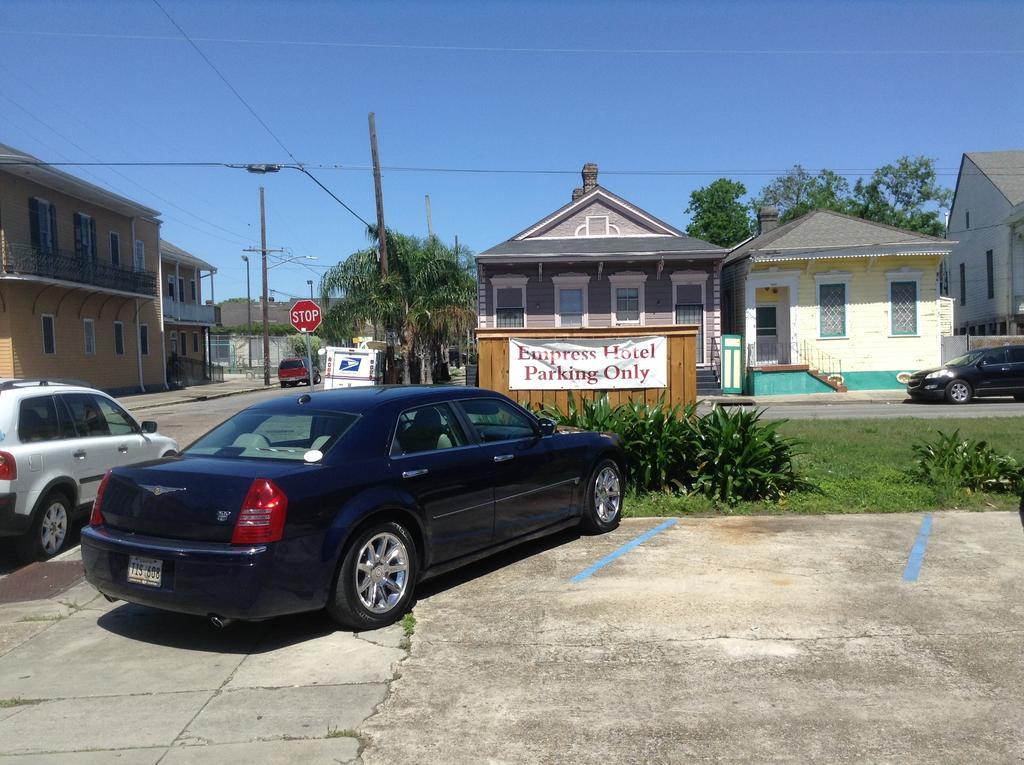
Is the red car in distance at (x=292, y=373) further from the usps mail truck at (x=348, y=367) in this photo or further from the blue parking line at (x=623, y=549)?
the blue parking line at (x=623, y=549)

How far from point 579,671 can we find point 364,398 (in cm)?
256

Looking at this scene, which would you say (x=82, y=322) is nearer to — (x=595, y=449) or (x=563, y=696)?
(x=595, y=449)

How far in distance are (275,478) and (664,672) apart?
97.3 inches

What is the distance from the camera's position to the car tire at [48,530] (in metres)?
7.58

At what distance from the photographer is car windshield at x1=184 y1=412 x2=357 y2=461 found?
567cm

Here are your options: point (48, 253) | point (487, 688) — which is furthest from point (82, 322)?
point (487, 688)

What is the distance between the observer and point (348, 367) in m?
20.0

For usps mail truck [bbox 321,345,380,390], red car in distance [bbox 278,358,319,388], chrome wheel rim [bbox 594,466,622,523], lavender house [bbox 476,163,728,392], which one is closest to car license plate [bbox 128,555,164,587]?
chrome wheel rim [bbox 594,466,622,523]

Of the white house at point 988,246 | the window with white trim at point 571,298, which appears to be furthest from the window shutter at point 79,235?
the white house at point 988,246

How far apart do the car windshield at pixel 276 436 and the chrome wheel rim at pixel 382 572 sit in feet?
2.28

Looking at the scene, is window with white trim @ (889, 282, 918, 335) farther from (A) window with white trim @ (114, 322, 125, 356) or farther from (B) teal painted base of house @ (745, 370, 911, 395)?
(A) window with white trim @ (114, 322, 125, 356)

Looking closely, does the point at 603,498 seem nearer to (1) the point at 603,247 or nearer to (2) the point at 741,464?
(2) the point at 741,464

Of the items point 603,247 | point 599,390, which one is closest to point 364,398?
point 599,390

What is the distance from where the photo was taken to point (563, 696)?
4.43 metres
